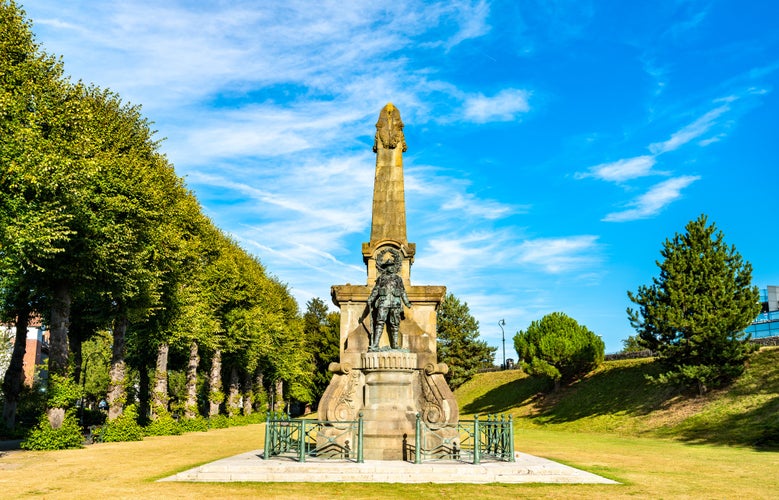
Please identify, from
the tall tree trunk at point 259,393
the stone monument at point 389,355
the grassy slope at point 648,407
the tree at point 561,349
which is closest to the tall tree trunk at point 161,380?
the stone monument at point 389,355

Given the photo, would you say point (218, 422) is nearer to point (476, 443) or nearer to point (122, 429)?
point (122, 429)

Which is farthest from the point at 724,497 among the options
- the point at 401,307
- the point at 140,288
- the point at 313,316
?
the point at 313,316

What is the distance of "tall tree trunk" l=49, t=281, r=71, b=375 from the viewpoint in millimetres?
25297

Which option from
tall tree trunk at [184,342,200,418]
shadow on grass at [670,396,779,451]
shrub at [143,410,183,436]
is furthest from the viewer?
tall tree trunk at [184,342,200,418]

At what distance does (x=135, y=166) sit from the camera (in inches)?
1088

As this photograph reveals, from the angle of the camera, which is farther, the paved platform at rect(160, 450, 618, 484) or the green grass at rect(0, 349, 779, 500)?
the paved platform at rect(160, 450, 618, 484)

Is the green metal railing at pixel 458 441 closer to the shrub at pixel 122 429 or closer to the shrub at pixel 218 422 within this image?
the shrub at pixel 122 429

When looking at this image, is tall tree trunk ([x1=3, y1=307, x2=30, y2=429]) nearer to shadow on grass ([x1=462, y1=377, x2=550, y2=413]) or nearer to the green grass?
the green grass

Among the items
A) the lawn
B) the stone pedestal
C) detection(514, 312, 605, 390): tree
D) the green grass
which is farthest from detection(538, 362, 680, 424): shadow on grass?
the stone pedestal

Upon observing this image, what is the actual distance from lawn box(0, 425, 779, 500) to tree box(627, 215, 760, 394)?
1830 centimetres

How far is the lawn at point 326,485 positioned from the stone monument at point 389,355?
12.5ft

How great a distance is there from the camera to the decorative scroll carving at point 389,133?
20422 millimetres

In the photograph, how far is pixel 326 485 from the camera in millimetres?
13133

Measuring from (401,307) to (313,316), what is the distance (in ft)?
229
